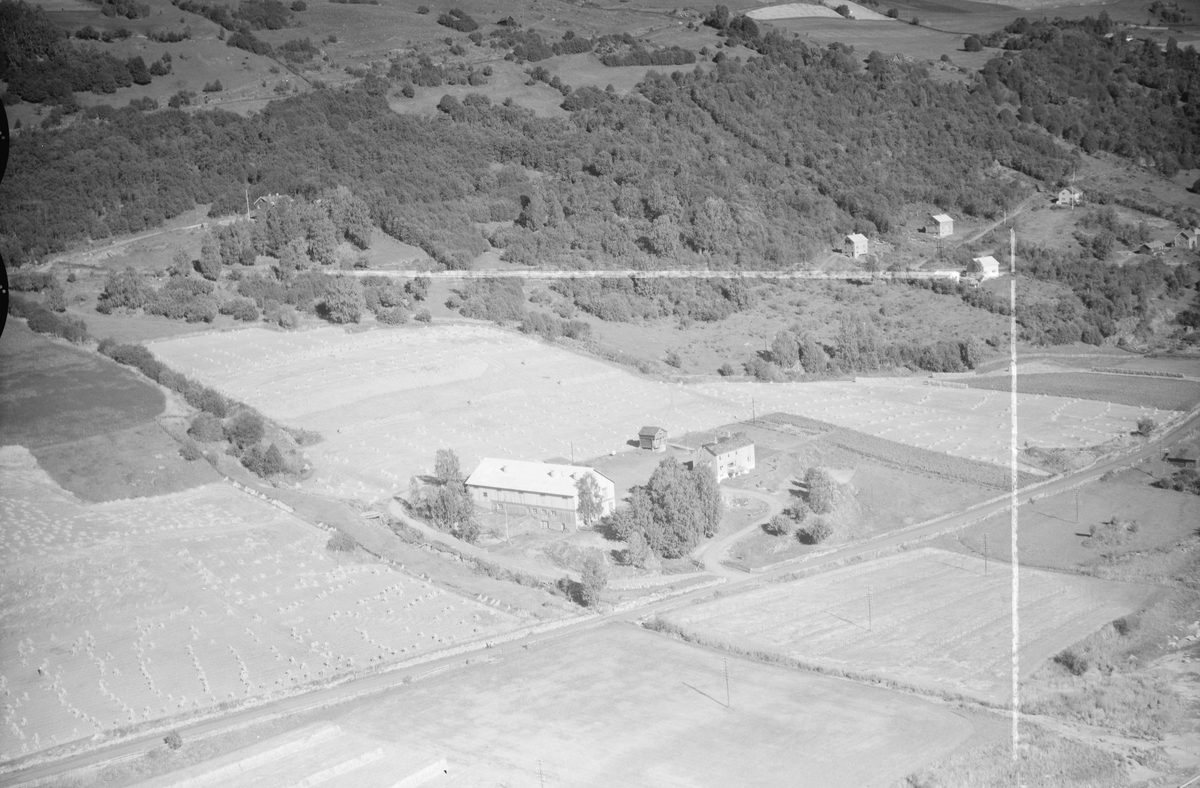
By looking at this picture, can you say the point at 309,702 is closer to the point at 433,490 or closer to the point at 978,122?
the point at 433,490

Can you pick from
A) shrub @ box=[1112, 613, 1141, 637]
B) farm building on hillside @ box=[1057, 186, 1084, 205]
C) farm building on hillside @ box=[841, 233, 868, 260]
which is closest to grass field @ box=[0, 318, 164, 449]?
shrub @ box=[1112, 613, 1141, 637]

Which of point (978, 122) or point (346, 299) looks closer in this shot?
point (346, 299)

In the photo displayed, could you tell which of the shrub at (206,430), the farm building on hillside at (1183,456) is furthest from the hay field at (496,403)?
the shrub at (206,430)

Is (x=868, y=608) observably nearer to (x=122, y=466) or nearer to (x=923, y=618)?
(x=923, y=618)

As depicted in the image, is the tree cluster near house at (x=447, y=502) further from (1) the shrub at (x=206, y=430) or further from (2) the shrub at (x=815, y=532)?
(2) the shrub at (x=815, y=532)

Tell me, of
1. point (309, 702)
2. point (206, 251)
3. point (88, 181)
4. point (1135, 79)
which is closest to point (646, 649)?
point (309, 702)

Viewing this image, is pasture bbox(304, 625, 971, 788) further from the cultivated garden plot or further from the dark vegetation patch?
the dark vegetation patch
